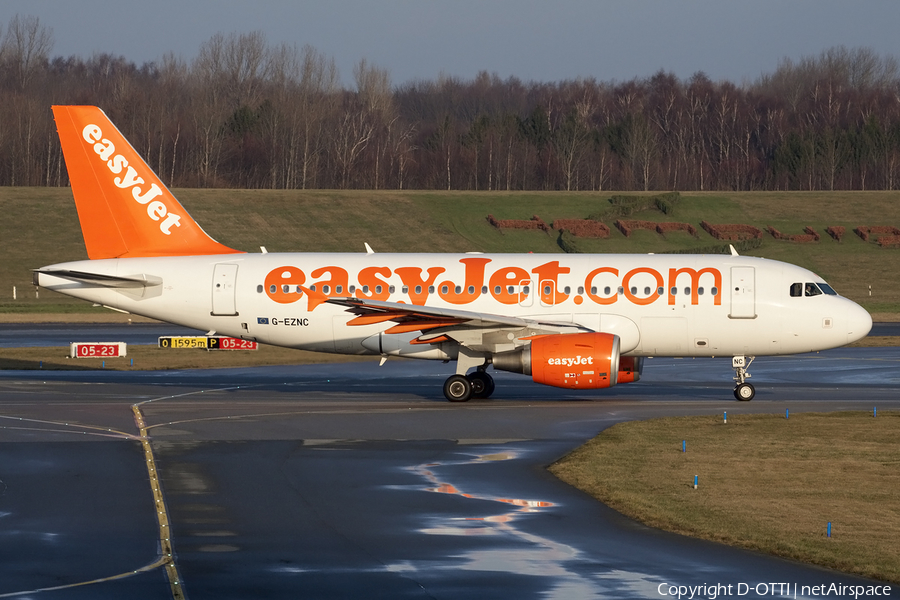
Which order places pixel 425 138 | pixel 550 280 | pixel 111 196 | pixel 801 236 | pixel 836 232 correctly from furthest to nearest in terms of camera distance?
pixel 425 138
pixel 836 232
pixel 801 236
pixel 111 196
pixel 550 280

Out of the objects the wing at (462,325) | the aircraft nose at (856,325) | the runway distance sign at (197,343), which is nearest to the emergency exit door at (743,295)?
the aircraft nose at (856,325)

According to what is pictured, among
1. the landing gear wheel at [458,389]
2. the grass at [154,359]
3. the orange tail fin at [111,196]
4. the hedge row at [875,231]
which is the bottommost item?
the landing gear wheel at [458,389]

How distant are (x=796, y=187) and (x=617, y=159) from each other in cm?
2041

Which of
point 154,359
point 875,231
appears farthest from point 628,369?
point 875,231

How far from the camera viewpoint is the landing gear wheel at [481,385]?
97.1ft

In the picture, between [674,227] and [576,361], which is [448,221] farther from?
[576,361]

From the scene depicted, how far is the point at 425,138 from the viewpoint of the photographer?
447 feet

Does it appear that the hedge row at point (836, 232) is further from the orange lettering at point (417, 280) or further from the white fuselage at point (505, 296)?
the orange lettering at point (417, 280)

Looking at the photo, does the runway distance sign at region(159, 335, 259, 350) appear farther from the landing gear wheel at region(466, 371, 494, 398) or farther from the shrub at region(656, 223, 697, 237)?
the shrub at region(656, 223, 697, 237)

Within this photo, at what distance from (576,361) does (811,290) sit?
7.53 meters

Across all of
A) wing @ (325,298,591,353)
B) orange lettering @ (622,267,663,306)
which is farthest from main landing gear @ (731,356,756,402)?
wing @ (325,298,591,353)

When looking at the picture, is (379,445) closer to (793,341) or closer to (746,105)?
(793,341)

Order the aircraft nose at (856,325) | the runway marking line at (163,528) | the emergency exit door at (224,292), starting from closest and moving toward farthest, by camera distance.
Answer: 1. the runway marking line at (163,528)
2. the aircraft nose at (856,325)
3. the emergency exit door at (224,292)

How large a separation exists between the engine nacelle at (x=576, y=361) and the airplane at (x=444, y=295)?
1.24 meters
